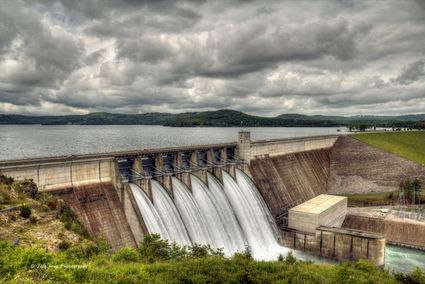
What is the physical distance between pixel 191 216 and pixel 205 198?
447 cm

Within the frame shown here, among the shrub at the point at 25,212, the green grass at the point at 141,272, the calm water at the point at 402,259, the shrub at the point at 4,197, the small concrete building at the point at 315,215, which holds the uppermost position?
the shrub at the point at 4,197

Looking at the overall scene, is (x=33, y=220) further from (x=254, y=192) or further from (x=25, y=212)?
(x=254, y=192)

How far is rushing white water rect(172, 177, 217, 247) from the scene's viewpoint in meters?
35.6

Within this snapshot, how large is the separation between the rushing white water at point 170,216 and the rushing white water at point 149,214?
0.56 meters

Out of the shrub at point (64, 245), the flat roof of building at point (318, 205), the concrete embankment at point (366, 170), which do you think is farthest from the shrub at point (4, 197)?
the concrete embankment at point (366, 170)

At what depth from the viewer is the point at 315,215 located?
140ft

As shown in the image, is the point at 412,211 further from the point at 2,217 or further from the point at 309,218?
the point at 2,217

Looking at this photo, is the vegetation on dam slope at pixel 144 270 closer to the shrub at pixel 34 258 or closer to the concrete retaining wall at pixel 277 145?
the shrub at pixel 34 258

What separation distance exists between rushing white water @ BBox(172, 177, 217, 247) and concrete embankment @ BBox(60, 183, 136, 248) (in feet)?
24.3

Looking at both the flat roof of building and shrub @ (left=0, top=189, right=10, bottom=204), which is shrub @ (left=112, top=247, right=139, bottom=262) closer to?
shrub @ (left=0, top=189, right=10, bottom=204)

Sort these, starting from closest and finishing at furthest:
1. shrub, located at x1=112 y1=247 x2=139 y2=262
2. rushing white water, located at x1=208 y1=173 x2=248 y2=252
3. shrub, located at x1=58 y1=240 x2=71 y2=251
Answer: shrub, located at x1=58 y1=240 x2=71 y2=251
shrub, located at x1=112 y1=247 x2=139 y2=262
rushing white water, located at x1=208 y1=173 x2=248 y2=252

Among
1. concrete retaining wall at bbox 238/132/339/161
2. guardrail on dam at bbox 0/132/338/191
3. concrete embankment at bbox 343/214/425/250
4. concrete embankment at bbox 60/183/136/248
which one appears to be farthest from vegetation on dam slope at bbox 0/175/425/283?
concrete embankment at bbox 343/214/425/250

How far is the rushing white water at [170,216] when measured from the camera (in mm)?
33125

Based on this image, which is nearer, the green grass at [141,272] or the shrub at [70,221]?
the green grass at [141,272]
